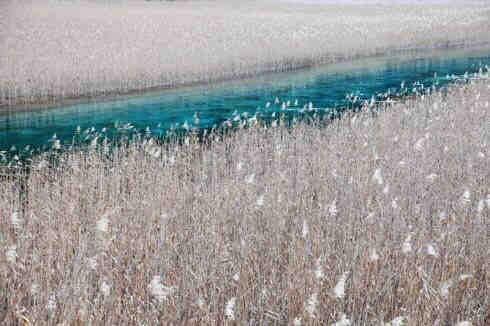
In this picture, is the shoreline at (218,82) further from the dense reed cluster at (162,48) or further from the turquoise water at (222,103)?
the turquoise water at (222,103)

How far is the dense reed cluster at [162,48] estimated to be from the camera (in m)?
20.1

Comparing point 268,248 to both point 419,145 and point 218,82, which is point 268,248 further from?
point 218,82

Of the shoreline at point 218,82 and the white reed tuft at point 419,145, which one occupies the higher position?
the shoreline at point 218,82

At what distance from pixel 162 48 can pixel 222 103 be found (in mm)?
10565

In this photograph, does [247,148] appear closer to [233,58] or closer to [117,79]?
[117,79]

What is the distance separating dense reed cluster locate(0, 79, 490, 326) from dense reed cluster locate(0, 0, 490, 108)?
482 inches

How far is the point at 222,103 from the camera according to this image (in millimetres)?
18547

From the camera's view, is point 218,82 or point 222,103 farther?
point 218,82

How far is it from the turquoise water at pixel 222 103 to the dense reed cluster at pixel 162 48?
140cm

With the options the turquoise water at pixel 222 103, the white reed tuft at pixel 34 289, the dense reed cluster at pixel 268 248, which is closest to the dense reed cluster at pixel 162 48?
the turquoise water at pixel 222 103

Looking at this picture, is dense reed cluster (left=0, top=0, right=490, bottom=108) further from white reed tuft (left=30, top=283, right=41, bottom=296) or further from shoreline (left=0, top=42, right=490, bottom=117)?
white reed tuft (left=30, top=283, right=41, bottom=296)

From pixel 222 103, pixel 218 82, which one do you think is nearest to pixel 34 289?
pixel 222 103

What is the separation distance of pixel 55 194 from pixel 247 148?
167 inches

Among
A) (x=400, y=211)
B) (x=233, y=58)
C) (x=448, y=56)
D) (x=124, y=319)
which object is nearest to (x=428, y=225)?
(x=400, y=211)
